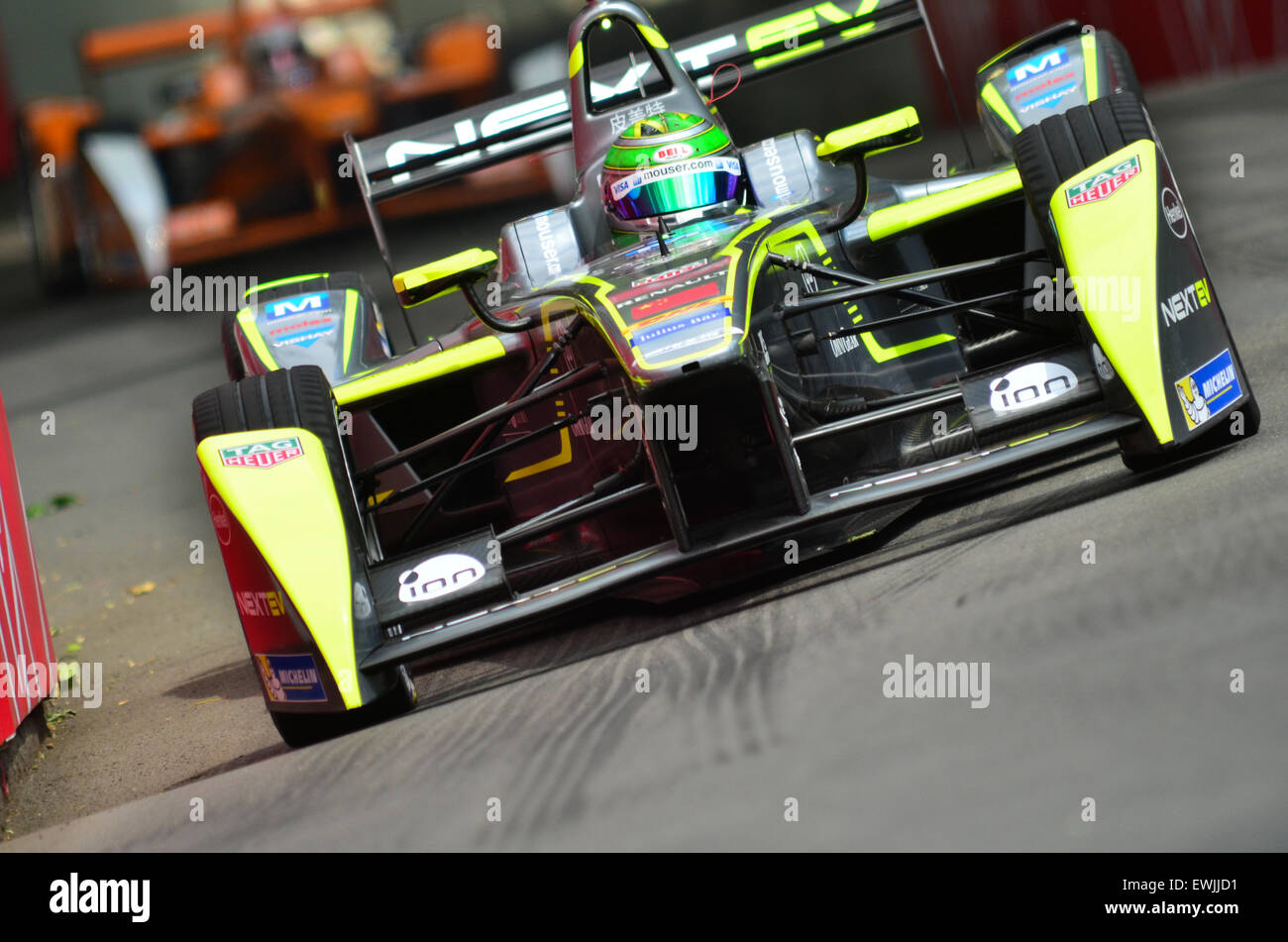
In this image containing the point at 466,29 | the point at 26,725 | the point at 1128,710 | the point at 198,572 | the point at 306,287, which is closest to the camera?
the point at 1128,710

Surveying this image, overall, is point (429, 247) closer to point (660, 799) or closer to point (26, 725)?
point (26, 725)

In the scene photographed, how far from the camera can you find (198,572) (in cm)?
857

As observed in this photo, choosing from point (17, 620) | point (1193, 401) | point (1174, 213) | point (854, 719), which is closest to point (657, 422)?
point (854, 719)

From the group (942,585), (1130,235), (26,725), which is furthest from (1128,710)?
(26,725)

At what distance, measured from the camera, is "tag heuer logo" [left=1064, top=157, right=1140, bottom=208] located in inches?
203

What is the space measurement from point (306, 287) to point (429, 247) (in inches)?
351

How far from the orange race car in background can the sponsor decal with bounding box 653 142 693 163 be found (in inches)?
422

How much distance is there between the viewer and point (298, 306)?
23.3 ft

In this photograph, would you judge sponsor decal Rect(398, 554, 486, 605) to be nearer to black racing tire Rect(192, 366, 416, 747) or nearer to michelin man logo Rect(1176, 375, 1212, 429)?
black racing tire Rect(192, 366, 416, 747)

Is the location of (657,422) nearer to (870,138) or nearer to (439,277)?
(439,277)

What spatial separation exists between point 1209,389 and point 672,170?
7.11 feet
